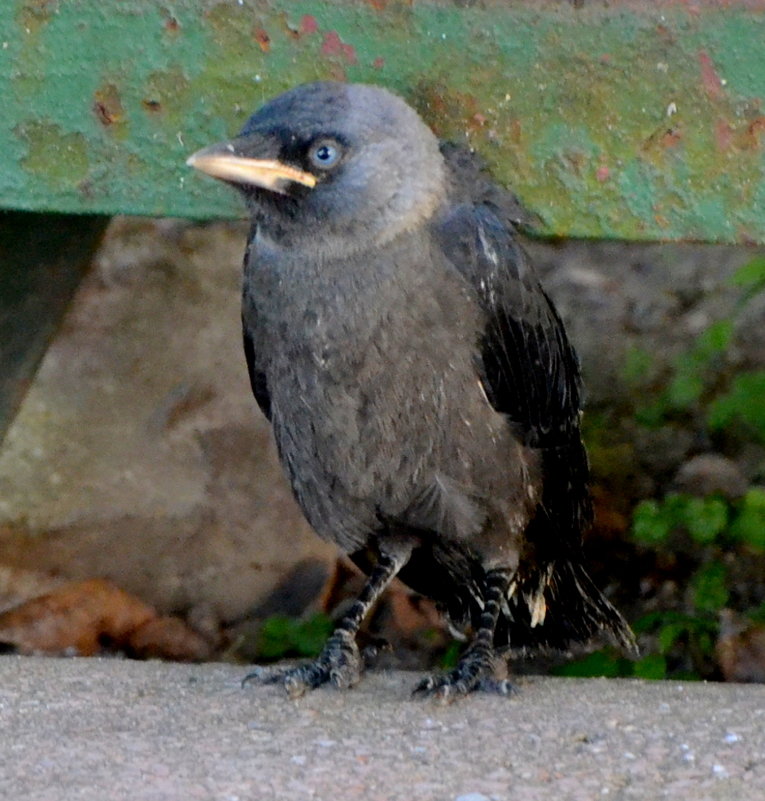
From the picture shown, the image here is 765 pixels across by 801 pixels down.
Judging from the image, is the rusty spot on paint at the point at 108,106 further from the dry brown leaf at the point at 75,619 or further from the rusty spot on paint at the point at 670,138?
the dry brown leaf at the point at 75,619

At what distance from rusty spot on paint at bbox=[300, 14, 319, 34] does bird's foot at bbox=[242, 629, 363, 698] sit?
144cm

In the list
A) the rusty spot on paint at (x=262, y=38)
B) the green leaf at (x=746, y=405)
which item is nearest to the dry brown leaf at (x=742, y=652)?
the green leaf at (x=746, y=405)

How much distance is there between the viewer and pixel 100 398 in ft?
18.1

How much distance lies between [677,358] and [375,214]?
9.35 feet

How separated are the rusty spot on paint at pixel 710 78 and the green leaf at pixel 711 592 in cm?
166

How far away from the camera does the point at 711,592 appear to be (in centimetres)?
487

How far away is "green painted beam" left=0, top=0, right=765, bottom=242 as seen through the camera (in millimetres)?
3812

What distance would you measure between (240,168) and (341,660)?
3.90 feet

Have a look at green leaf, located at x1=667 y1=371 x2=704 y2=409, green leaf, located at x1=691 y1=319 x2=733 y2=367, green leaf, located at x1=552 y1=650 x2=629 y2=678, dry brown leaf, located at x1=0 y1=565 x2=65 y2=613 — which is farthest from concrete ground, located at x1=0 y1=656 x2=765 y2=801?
green leaf, located at x1=667 y1=371 x2=704 y2=409

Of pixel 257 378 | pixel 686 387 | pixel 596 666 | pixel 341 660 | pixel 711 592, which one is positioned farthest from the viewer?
pixel 686 387

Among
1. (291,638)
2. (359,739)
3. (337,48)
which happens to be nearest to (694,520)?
(291,638)

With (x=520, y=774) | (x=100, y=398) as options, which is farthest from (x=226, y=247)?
(x=520, y=774)

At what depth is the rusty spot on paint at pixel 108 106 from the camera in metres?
3.88

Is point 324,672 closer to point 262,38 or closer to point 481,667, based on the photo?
point 481,667
